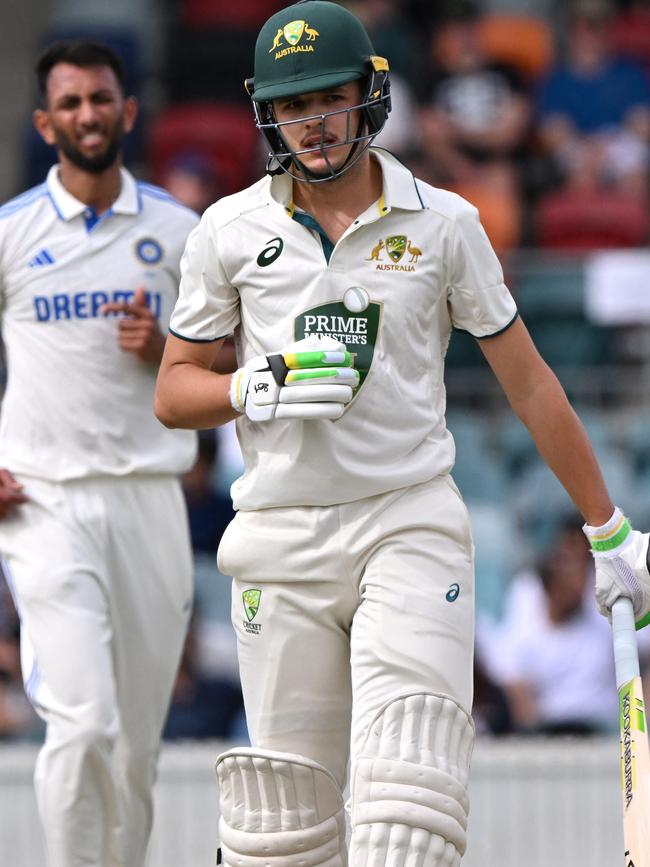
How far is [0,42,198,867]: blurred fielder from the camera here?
15.4ft

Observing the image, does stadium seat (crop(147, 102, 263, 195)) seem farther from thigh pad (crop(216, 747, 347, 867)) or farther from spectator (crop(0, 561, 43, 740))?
thigh pad (crop(216, 747, 347, 867))

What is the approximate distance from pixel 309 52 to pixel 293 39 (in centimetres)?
5

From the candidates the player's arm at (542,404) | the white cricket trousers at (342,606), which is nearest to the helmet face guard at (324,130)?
the player's arm at (542,404)

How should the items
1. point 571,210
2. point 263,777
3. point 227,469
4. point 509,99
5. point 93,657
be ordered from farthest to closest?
point 509,99, point 571,210, point 227,469, point 93,657, point 263,777

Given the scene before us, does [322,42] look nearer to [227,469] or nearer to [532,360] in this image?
[532,360]

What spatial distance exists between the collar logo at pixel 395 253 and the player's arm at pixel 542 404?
0.79 ft

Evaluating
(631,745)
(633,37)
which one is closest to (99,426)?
(631,745)

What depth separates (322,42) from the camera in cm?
368

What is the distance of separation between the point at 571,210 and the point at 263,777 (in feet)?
18.7

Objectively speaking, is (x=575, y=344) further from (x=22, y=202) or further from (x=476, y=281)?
(x=476, y=281)

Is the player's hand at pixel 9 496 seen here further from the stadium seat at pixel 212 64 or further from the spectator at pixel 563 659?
the stadium seat at pixel 212 64

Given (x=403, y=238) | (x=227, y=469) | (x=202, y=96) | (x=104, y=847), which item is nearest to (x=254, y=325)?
(x=403, y=238)

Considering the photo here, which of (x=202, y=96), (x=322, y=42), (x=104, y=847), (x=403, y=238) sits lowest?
(x=104, y=847)

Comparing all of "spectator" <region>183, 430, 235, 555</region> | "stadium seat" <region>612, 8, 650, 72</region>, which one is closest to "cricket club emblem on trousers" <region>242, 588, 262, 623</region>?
"spectator" <region>183, 430, 235, 555</region>
